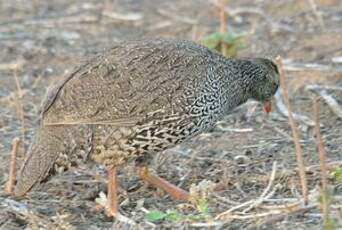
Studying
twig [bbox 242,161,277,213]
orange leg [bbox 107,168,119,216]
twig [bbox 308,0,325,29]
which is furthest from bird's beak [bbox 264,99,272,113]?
twig [bbox 308,0,325,29]

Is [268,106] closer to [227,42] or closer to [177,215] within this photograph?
[227,42]

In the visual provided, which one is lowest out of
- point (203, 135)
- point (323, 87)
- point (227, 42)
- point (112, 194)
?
point (112, 194)

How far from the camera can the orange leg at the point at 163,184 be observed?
6156 mm

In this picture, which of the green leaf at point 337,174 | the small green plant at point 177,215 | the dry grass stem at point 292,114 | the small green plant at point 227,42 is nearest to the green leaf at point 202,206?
the small green plant at point 177,215

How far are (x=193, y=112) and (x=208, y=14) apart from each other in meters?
4.98

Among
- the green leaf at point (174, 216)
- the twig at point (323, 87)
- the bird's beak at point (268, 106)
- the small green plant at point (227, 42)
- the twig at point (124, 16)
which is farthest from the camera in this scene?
the twig at point (124, 16)

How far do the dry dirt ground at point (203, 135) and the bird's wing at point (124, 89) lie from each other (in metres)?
0.60

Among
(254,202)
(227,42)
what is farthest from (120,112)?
(227,42)

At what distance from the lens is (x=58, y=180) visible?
6.51 metres

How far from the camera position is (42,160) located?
5895mm

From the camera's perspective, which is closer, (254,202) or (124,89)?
(254,202)

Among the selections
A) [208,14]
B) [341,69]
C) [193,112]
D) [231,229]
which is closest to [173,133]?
[193,112]

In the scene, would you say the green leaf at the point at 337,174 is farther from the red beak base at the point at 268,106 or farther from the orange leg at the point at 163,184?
the red beak base at the point at 268,106

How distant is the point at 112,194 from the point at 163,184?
472 mm
